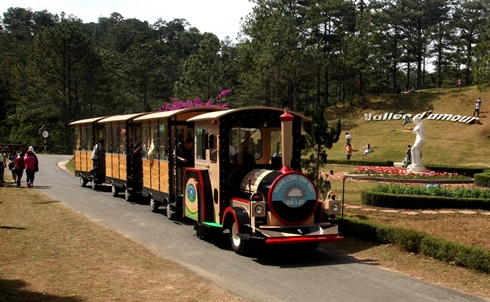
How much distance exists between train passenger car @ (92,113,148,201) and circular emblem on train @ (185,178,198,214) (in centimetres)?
608

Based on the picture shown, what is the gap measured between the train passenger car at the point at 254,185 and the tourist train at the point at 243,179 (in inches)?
0.8

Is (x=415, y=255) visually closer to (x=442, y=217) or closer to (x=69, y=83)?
(x=442, y=217)

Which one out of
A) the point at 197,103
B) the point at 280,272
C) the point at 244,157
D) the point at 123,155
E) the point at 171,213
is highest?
the point at 197,103

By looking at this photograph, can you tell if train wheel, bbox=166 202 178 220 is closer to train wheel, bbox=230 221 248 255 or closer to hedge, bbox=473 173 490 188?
train wheel, bbox=230 221 248 255

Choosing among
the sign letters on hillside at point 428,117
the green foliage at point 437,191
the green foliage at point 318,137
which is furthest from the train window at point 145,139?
the sign letters on hillside at point 428,117

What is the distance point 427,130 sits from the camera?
5022 cm

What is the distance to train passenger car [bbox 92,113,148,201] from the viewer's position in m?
19.6

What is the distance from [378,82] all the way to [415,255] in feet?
207

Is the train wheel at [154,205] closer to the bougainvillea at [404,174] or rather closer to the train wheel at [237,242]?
the train wheel at [237,242]

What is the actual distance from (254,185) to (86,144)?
1645 cm

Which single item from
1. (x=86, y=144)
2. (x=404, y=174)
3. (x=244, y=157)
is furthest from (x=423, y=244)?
(x=86, y=144)

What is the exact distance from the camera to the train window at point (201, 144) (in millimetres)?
12859

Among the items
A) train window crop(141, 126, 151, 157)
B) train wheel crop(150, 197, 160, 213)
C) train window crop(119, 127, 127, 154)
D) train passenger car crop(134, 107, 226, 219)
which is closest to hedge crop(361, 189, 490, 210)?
train passenger car crop(134, 107, 226, 219)

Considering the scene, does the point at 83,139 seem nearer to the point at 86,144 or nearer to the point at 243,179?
the point at 86,144
